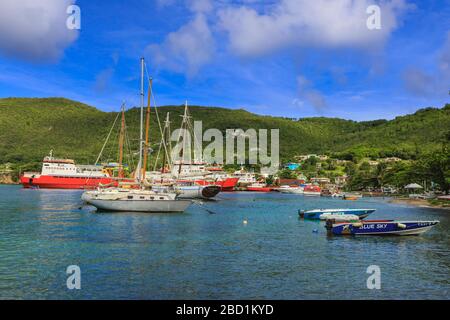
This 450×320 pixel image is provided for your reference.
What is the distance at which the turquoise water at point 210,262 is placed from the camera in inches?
718

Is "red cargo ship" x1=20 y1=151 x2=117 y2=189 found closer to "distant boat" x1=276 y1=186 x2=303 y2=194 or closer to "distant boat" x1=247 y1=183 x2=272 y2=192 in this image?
"distant boat" x1=247 y1=183 x2=272 y2=192

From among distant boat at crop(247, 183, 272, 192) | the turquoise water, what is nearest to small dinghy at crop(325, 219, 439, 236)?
the turquoise water

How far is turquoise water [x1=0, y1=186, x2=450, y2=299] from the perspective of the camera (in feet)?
59.8

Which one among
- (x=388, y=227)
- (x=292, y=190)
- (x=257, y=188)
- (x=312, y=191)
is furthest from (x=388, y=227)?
(x=257, y=188)

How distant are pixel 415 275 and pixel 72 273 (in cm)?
1705

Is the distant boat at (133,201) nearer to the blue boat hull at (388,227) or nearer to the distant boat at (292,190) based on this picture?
the blue boat hull at (388,227)

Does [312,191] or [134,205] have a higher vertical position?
[134,205]

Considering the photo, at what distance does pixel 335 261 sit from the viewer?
976 inches

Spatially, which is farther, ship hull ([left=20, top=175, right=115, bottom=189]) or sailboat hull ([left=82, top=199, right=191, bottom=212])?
ship hull ([left=20, top=175, right=115, bottom=189])

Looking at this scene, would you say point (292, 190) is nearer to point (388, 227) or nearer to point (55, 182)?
point (55, 182)

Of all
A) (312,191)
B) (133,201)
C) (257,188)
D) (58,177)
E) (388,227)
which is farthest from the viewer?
(257,188)

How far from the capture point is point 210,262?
24.0 meters

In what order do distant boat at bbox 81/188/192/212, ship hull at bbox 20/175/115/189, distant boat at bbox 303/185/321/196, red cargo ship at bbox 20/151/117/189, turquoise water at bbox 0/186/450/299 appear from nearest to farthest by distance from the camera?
turquoise water at bbox 0/186/450/299 < distant boat at bbox 81/188/192/212 < ship hull at bbox 20/175/115/189 < red cargo ship at bbox 20/151/117/189 < distant boat at bbox 303/185/321/196
